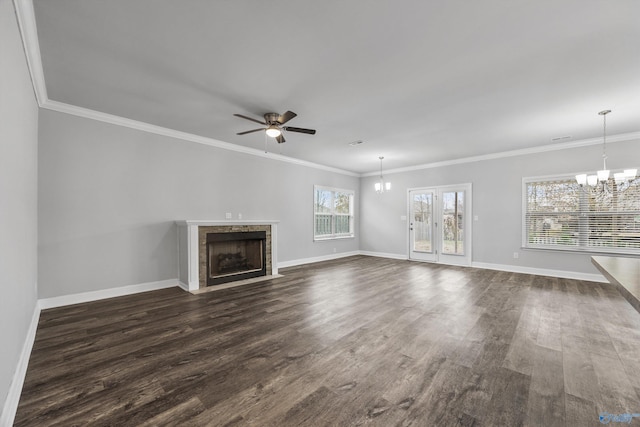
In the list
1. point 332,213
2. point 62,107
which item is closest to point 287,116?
point 62,107

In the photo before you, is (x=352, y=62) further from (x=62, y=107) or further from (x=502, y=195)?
(x=502, y=195)

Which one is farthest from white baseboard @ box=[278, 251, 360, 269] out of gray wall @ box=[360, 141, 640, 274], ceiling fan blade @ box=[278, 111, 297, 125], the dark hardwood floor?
ceiling fan blade @ box=[278, 111, 297, 125]

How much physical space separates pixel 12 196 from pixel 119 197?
2.36 meters

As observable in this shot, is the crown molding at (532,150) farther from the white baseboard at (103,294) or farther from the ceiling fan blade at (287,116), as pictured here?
the white baseboard at (103,294)

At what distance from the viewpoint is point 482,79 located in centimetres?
287

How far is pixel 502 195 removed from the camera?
19.5ft

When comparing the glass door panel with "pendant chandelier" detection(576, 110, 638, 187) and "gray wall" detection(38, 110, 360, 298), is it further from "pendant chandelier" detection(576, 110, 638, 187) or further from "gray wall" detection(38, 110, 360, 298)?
"gray wall" detection(38, 110, 360, 298)

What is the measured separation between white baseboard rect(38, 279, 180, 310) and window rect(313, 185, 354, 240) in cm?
369

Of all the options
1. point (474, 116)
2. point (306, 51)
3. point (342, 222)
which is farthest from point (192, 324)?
point (342, 222)

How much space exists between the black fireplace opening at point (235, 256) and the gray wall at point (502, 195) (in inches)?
161

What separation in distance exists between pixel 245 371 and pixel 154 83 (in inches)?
123

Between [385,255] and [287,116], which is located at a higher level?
[287,116]

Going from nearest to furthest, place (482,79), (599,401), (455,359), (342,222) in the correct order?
1. (599,401)
2. (455,359)
3. (482,79)
4. (342,222)

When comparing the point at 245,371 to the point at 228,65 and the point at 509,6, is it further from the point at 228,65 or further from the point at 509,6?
the point at 509,6
